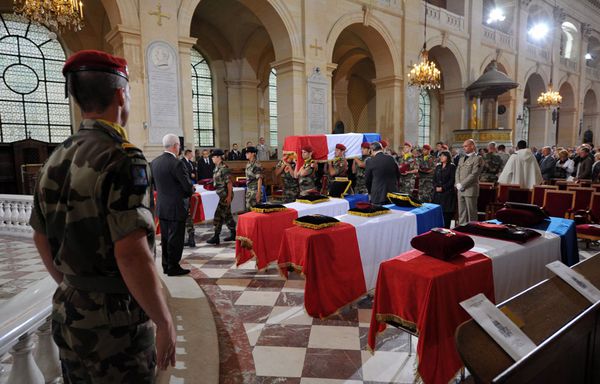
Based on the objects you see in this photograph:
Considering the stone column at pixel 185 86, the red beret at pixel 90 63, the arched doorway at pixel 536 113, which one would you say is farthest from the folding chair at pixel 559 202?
the arched doorway at pixel 536 113

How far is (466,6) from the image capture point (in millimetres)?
18484

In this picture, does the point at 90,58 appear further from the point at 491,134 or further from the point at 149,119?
the point at 491,134

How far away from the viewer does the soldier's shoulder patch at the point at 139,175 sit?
1.35 m

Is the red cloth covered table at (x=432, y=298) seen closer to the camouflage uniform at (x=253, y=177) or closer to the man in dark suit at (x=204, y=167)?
the camouflage uniform at (x=253, y=177)

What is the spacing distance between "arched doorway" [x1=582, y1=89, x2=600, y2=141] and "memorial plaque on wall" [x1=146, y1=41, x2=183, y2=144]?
35.5 metres

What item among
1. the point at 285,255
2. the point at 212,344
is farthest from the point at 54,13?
the point at 212,344

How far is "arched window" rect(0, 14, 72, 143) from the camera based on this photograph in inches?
488

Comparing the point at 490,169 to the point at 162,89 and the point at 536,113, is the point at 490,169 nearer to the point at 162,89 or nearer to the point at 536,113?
the point at 162,89

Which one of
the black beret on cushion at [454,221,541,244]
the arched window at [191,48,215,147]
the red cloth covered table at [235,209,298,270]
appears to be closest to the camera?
the black beret on cushion at [454,221,541,244]

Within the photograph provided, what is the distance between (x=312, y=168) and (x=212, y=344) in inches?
163

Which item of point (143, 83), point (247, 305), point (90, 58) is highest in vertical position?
point (143, 83)

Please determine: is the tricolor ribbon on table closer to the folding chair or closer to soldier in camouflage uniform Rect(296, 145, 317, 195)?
soldier in camouflage uniform Rect(296, 145, 317, 195)

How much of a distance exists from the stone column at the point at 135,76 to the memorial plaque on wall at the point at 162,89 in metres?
0.18

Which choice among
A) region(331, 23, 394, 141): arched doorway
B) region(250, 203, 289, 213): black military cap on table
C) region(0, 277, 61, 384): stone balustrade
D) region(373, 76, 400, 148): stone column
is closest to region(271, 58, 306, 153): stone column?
region(331, 23, 394, 141): arched doorway
